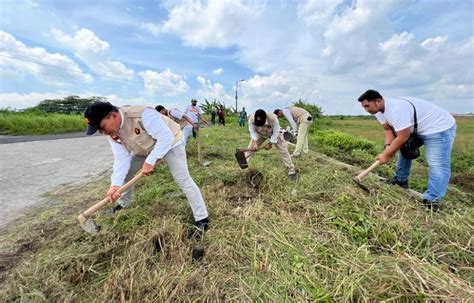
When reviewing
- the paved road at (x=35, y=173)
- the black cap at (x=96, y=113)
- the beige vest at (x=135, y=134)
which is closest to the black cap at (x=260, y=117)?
the beige vest at (x=135, y=134)

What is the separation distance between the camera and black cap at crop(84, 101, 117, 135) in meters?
2.07

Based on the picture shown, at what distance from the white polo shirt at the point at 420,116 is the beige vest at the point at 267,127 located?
1.86 metres

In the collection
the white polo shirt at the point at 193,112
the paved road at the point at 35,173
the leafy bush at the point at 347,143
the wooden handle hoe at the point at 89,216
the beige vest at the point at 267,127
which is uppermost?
the white polo shirt at the point at 193,112

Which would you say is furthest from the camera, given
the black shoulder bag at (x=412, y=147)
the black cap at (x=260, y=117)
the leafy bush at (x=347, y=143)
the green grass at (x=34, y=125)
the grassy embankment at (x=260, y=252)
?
the green grass at (x=34, y=125)

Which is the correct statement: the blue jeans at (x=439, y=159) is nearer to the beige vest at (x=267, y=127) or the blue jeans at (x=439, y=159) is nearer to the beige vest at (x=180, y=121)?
the beige vest at (x=267, y=127)

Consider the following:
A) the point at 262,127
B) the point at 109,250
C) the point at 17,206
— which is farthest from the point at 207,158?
the point at 109,250

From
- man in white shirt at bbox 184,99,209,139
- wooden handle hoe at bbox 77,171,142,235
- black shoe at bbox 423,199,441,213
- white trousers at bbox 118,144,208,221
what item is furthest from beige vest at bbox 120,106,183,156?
man in white shirt at bbox 184,99,209,139

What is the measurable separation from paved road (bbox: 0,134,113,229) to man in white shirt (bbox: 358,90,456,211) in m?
4.66

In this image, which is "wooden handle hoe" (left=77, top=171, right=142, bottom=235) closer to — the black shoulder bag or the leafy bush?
the black shoulder bag

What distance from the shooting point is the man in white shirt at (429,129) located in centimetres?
288

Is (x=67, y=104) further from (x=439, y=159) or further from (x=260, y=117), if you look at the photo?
(x=439, y=159)

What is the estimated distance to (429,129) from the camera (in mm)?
2934

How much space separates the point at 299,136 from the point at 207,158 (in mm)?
2405

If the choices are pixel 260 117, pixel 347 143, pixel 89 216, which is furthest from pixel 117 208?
pixel 347 143
